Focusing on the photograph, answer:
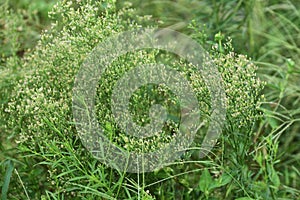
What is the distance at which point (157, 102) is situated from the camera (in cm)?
190

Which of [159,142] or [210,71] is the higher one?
[210,71]

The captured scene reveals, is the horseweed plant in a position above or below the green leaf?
above

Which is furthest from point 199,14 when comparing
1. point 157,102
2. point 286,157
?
point 157,102

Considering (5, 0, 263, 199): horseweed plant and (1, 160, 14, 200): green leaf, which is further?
(1, 160, 14, 200): green leaf

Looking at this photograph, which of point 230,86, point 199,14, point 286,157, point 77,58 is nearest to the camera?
point 230,86

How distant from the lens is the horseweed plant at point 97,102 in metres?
1.63

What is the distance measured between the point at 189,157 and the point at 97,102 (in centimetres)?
33

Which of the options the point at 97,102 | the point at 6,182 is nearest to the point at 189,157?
the point at 97,102

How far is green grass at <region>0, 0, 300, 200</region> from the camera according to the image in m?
1.66

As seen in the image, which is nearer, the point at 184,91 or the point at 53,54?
the point at 184,91

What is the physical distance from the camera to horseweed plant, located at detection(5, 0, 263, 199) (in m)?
1.63

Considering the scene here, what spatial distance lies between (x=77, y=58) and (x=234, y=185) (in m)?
0.65

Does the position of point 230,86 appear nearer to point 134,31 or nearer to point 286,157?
point 134,31

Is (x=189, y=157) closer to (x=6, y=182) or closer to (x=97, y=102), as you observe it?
(x=97, y=102)
